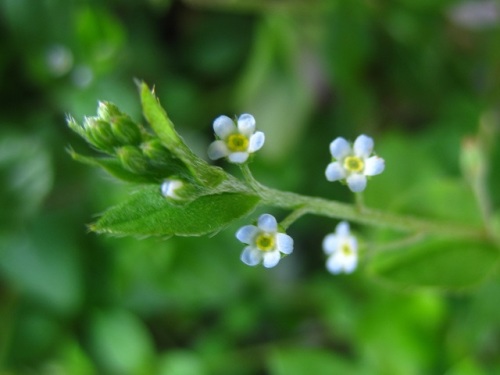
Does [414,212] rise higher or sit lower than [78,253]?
lower

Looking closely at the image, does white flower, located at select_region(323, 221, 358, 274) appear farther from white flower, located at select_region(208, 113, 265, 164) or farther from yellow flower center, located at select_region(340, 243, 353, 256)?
white flower, located at select_region(208, 113, 265, 164)

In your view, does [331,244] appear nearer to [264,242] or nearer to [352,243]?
[352,243]

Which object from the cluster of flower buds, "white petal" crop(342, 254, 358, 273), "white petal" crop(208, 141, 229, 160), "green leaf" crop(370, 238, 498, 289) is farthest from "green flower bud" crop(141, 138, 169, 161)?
"green leaf" crop(370, 238, 498, 289)

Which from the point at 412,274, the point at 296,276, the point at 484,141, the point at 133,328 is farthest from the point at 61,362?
the point at 484,141

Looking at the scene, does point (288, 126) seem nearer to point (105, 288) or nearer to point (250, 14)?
point (250, 14)

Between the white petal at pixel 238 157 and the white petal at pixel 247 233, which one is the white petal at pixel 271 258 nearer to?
the white petal at pixel 247 233

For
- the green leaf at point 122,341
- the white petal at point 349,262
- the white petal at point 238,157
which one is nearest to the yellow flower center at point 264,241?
the white petal at point 238,157
